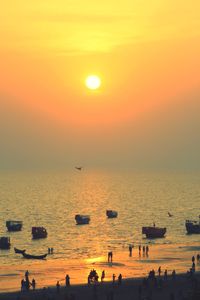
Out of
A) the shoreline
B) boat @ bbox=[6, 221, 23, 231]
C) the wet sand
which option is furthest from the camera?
boat @ bbox=[6, 221, 23, 231]

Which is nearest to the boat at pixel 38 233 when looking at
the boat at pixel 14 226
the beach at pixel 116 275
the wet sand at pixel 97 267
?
the boat at pixel 14 226

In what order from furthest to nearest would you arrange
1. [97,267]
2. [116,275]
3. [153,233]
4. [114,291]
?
1. [153,233]
2. [97,267]
3. [116,275]
4. [114,291]

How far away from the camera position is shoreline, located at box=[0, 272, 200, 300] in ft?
198

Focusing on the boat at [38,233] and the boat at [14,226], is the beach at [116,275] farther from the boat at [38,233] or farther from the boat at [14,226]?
the boat at [14,226]

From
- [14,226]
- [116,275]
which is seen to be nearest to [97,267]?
[116,275]

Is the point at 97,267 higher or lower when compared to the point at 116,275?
higher

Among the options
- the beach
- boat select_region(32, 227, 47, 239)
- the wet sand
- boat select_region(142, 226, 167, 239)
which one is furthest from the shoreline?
boat select_region(32, 227, 47, 239)

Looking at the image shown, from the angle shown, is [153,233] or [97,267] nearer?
[97,267]

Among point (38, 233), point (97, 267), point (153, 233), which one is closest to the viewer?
point (97, 267)

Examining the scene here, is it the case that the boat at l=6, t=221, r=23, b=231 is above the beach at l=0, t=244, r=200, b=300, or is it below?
above

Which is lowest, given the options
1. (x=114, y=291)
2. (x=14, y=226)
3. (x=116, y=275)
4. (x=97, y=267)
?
(x=114, y=291)

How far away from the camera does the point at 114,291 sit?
63.8 meters

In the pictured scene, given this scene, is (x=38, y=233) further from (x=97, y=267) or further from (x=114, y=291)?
(x=114, y=291)

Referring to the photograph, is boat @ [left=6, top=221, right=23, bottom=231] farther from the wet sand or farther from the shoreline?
the shoreline
